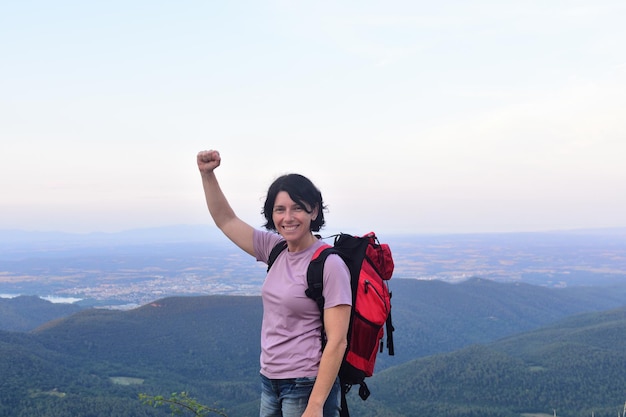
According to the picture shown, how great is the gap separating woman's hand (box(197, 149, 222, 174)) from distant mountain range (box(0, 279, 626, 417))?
49.7m

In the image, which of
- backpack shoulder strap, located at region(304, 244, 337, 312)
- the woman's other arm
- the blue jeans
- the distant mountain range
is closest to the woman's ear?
backpack shoulder strap, located at region(304, 244, 337, 312)

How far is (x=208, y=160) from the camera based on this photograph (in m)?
4.14

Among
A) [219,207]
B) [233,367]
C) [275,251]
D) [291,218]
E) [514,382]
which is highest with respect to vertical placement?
[219,207]

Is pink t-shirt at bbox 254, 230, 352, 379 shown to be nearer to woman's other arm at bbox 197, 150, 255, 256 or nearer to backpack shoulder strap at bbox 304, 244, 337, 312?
backpack shoulder strap at bbox 304, 244, 337, 312

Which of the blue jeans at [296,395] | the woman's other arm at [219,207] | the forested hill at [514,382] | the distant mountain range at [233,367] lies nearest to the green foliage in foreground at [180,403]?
the woman's other arm at [219,207]

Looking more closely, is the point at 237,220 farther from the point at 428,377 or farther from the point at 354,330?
the point at 428,377

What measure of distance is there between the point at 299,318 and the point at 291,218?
60cm

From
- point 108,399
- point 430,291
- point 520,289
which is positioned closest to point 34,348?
point 108,399

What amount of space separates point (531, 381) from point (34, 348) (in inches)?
2406

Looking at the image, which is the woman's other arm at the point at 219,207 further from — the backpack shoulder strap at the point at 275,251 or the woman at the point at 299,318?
the woman at the point at 299,318

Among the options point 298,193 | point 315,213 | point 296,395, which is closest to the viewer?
point 296,395

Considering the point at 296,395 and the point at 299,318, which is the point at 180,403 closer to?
the point at 296,395

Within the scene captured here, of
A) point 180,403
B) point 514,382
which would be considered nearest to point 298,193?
point 180,403

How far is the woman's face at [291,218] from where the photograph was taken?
3.55 meters
